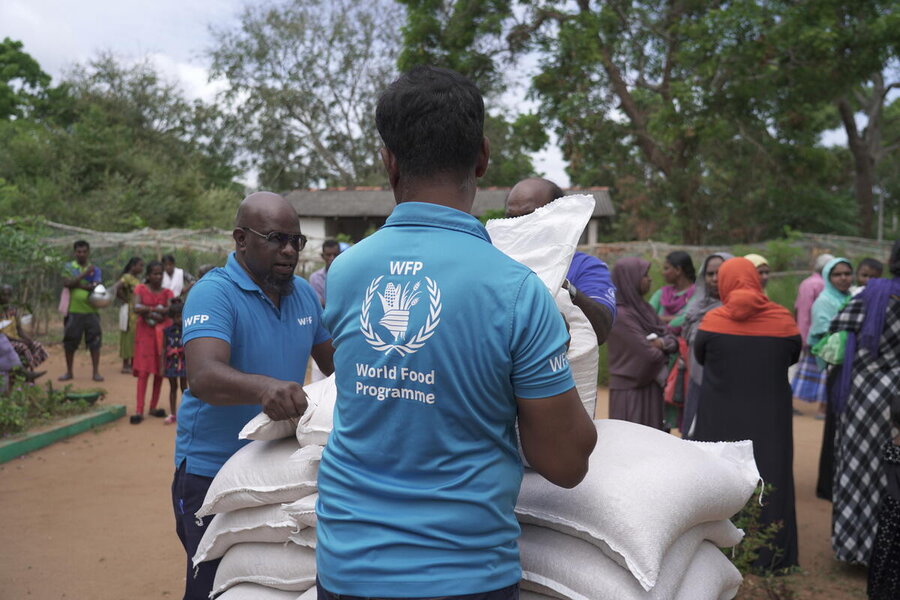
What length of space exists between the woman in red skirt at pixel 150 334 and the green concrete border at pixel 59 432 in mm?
267

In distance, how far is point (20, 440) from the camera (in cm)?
748

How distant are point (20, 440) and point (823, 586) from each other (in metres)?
6.54

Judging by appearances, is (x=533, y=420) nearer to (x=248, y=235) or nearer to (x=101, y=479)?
(x=248, y=235)

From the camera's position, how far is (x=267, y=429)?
7.81ft

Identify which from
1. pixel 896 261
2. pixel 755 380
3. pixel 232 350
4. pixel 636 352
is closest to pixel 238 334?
pixel 232 350

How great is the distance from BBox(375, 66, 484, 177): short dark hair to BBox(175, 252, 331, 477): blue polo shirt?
126 cm

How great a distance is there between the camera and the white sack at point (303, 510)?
2.07 m

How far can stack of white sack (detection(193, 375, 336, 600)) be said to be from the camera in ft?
7.19

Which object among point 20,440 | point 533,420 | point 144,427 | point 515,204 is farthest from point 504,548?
point 144,427

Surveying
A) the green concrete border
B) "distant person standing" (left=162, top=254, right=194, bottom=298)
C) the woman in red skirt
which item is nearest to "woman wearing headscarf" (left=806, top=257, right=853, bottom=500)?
the woman in red skirt

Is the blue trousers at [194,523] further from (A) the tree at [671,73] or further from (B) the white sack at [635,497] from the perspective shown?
(A) the tree at [671,73]

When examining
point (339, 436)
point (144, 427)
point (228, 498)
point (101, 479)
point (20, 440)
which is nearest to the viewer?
point (339, 436)

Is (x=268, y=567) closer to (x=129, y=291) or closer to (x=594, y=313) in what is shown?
(x=594, y=313)

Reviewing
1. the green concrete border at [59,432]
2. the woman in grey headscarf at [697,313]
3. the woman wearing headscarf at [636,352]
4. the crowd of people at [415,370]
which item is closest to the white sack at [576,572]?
the crowd of people at [415,370]
